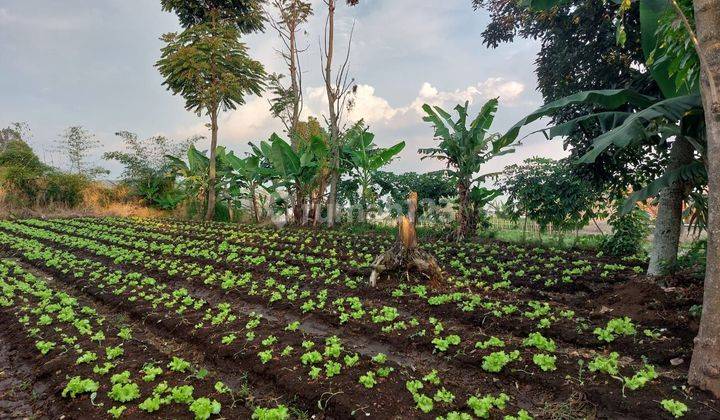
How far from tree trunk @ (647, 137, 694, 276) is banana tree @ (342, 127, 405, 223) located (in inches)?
Result: 321

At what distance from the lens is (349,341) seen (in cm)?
524

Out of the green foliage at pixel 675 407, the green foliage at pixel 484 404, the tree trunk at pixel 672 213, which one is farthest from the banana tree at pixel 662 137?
the green foliage at pixel 484 404

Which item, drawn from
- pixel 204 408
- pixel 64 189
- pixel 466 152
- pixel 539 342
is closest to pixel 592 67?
pixel 466 152

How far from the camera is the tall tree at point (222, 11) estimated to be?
63.2 ft

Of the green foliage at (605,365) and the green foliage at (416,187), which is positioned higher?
the green foliage at (416,187)

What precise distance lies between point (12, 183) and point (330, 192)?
15.9 m

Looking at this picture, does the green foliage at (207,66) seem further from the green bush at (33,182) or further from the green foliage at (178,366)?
the green foliage at (178,366)

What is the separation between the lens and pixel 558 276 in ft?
25.3

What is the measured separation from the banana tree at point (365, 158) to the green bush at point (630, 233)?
6.56 meters

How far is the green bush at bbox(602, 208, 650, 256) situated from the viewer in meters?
9.29

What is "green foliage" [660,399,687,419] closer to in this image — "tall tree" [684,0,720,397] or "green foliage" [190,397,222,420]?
"tall tree" [684,0,720,397]

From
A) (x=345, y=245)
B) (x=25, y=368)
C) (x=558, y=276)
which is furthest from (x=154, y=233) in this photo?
(x=558, y=276)

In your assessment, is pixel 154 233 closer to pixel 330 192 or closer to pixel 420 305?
pixel 330 192

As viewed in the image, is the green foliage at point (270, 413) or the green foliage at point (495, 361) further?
the green foliage at point (495, 361)
